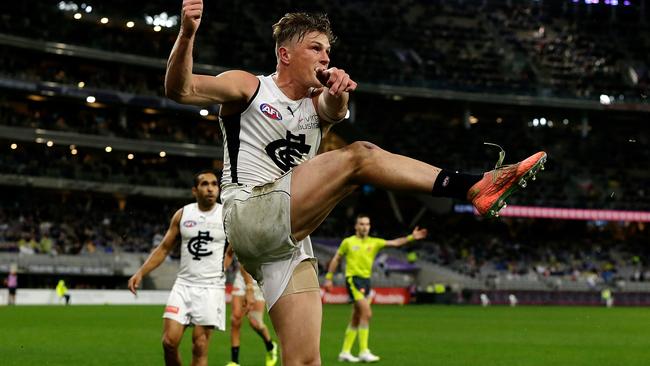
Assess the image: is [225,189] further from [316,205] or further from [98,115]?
[98,115]

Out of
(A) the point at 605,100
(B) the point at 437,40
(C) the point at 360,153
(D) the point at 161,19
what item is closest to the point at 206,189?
(C) the point at 360,153

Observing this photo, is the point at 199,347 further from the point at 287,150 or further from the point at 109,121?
the point at 109,121

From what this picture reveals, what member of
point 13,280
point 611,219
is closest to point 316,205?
point 13,280

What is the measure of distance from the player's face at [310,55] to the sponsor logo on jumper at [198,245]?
594 cm

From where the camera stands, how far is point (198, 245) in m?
12.3

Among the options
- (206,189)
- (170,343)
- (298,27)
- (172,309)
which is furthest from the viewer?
(206,189)

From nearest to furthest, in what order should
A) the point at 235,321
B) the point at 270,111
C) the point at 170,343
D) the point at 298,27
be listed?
the point at 270,111, the point at 298,27, the point at 170,343, the point at 235,321

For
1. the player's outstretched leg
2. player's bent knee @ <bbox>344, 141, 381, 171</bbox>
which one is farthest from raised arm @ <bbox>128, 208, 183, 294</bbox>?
player's bent knee @ <bbox>344, 141, 381, 171</bbox>

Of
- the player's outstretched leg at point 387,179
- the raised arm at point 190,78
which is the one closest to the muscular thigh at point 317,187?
the player's outstretched leg at point 387,179

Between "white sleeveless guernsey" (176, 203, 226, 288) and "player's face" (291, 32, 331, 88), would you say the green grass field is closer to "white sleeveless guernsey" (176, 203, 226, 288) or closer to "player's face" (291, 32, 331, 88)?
"white sleeveless guernsey" (176, 203, 226, 288)

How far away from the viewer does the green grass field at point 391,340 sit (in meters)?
17.1

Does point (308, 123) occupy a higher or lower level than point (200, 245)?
higher

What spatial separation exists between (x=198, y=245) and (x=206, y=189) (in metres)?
0.78

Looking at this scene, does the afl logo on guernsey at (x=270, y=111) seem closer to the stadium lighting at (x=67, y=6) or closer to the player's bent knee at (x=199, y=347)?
the player's bent knee at (x=199, y=347)
